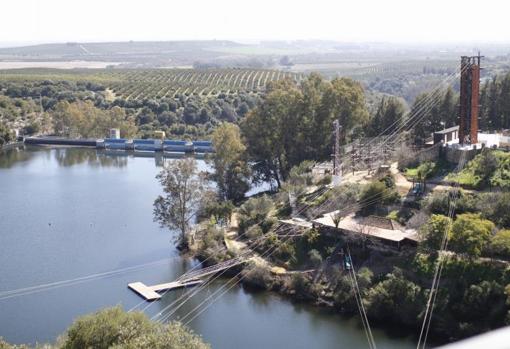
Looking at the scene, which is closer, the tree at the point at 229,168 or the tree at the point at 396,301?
the tree at the point at 396,301

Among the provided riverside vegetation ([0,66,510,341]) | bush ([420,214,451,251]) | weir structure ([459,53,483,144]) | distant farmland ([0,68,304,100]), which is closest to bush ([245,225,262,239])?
riverside vegetation ([0,66,510,341])

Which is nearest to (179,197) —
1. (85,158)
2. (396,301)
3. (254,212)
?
(254,212)

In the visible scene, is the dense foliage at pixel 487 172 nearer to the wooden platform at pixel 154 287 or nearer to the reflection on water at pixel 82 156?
the wooden platform at pixel 154 287

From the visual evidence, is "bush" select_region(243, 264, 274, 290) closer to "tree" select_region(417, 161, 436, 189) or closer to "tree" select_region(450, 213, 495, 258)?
"tree" select_region(450, 213, 495, 258)

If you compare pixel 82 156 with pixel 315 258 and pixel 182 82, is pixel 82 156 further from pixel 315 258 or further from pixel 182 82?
pixel 315 258

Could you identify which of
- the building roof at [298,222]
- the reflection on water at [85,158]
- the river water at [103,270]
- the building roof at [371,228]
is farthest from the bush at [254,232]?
the reflection on water at [85,158]

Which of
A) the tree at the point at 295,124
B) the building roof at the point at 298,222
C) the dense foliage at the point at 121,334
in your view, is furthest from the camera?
the tree at the point at 295,124

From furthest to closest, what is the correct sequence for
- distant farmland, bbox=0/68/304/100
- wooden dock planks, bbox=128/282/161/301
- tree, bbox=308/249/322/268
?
distant farmland, bbox=0/68/304/100
tree, bbox=308/249/322/268
wooden dock planks, bbox=128/282/161/301
